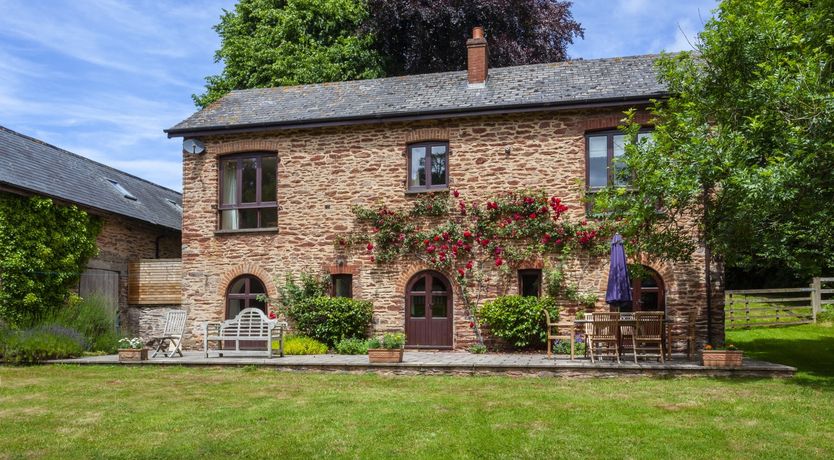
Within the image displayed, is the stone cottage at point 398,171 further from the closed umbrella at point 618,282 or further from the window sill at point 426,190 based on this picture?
the closed umbrella at point 618,282

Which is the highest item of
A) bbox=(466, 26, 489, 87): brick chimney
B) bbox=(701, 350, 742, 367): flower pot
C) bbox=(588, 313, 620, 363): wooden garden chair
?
bbox=(466, 26, 489, 87): brick chimney

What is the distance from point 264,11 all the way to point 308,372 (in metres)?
16.9

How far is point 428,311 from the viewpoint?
51.6 feet

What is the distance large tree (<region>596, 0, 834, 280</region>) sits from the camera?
32.5 feet

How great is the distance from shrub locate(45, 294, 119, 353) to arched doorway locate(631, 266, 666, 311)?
10798 millimetres

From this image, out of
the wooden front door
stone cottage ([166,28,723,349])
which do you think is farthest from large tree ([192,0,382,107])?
the wooden front door

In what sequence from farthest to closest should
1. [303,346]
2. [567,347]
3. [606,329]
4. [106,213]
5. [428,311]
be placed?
1. [106,213]
2. [428,311]
3. [303,346]
4. [567,347]
5. [606,329]

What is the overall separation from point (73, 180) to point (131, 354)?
6.81m

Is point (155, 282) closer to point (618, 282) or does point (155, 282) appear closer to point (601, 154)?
point (601, 154)

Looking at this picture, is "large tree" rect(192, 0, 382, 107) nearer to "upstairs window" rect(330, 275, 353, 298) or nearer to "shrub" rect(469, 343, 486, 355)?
"upstairs window" rect(330, 275, 353, 298)

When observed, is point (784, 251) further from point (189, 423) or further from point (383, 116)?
point (189, 423)

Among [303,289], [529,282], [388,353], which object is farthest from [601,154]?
[303,289]

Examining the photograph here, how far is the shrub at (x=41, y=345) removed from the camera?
1349 centimetres

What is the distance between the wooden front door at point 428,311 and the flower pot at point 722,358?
18.5ft
